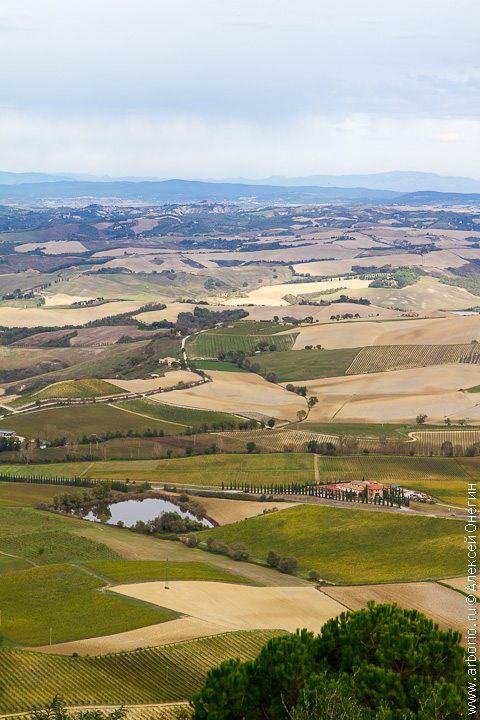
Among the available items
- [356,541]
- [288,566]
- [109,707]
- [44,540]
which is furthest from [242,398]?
[109,707]

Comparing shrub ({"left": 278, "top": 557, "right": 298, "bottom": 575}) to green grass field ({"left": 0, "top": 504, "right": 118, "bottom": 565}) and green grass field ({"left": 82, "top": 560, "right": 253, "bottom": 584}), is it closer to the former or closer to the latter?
green grass field ({"left": 82, "top": 560, "right": 253, "bottom": 584})

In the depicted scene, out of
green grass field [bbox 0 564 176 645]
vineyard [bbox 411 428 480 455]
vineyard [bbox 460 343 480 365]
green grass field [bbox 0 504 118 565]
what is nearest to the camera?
green grass field [bbox 0 564 176 645]

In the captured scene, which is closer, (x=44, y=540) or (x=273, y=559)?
(x=273, y=559)

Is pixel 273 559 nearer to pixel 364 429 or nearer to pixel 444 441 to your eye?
pixel 444 441

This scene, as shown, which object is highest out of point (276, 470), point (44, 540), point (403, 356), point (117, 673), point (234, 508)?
point (403, 356)

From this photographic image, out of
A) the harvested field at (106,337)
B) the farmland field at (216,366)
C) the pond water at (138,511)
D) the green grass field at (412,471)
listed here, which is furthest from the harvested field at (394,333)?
the pond water at (138,511)

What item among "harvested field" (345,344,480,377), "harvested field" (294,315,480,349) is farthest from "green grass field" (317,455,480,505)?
"harvested field" (294,315,480,349)

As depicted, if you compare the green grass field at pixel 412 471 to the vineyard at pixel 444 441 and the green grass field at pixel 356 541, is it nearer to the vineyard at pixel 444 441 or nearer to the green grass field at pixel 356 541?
the vineyard at pixel 444 441
